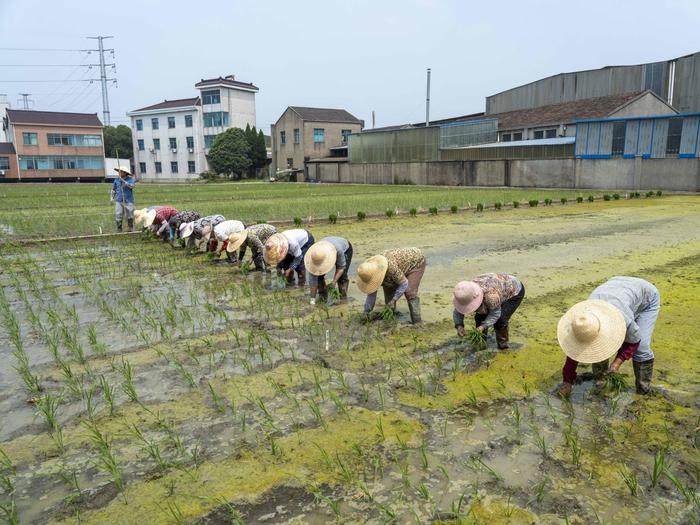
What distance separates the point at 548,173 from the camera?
29.1m

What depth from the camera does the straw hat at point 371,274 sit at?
507 cm

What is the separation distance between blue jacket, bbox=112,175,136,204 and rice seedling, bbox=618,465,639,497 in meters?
11.9

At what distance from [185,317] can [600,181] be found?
26.2m

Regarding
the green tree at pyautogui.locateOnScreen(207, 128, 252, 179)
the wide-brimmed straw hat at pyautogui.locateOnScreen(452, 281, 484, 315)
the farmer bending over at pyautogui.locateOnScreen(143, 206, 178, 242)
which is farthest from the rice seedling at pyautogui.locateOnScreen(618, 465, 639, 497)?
the green tree at pyautogui.locateOnScreen(207, 128, 252, 179)

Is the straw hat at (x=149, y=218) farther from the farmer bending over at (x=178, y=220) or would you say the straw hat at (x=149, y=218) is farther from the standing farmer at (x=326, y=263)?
the standing farmer at (x=326, y=263)

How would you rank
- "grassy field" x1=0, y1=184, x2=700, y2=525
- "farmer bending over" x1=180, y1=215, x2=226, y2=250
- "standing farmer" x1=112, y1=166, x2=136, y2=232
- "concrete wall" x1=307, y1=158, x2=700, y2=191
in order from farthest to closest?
"concrete wall" x1=307, y1=158, x2=700, y2=191, "standing farmer" x1=112, y1=166, x2=136, y2=232, "farmer bending over" x1=180, y1=215, x2=226, y2=250, "grassy field" x1=0, y1=184, x2=700, y2=525

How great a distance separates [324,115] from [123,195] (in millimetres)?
40907

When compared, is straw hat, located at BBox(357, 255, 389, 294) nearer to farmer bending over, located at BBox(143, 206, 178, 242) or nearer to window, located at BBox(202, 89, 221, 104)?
farmer bending over, located at BBox(143, 206, 178, 242)

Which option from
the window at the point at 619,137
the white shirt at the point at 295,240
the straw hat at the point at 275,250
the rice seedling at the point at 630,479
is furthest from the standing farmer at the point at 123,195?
the window at the point at 619,137

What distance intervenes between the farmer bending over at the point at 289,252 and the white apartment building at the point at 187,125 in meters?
49.2

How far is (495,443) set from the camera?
343cm

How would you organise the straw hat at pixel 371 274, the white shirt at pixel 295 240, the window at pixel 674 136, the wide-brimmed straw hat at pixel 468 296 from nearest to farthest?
the wide-brimmed straw hat at pixel 468 296
the straw hat at pixel 371 274
the white shirt at pixel 295 240
the window at pixel 674 136

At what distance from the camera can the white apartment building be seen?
53.5m

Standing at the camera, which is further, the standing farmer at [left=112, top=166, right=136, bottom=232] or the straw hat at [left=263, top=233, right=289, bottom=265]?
the standing farmer at [left=112, top=166, right=136, bottom=232]
